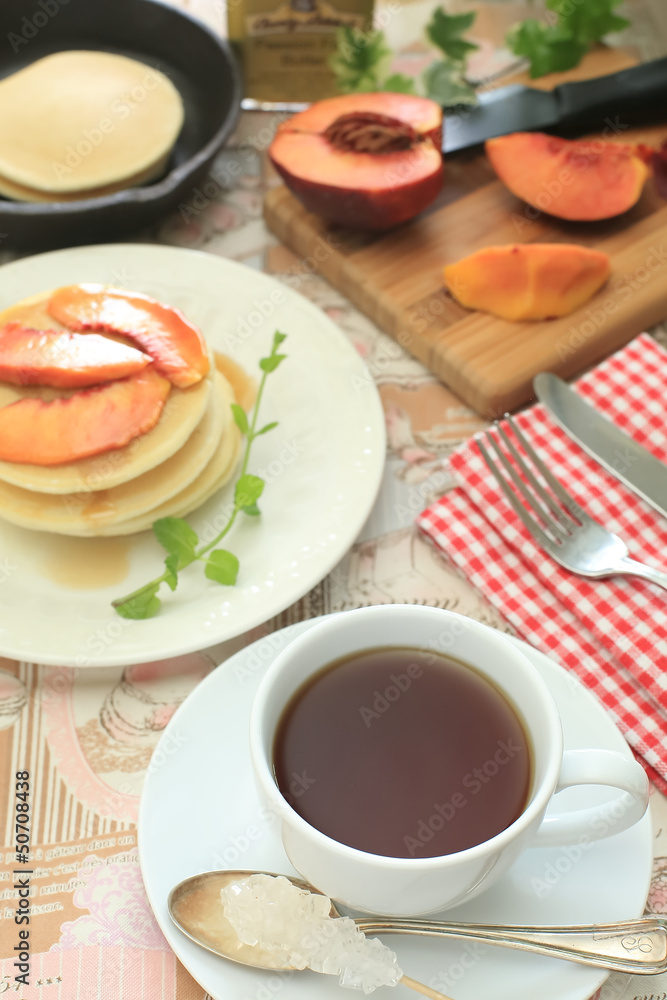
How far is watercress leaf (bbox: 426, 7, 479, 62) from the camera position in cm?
138

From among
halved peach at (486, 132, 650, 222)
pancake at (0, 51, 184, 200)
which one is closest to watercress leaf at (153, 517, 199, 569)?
pancake at (0, 51, 184, 200)

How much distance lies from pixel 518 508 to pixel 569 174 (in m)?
0.57

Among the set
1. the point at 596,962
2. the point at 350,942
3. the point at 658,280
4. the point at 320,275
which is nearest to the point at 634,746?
the point at 596,962

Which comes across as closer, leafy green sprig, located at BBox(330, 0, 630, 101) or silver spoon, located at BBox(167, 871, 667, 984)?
silver spoon, located at BBox(167, 871, 667, 984)

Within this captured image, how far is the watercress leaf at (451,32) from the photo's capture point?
4.51 feet

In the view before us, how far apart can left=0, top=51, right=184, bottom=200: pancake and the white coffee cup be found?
2.69 ft

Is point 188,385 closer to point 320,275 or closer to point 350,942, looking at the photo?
point 320,275

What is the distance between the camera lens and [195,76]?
1368 mm

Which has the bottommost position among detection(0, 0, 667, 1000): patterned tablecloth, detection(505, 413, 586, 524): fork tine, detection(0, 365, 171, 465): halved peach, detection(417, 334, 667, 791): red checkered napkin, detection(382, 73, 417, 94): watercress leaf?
detection(0, 0, 667, 1000): patterned tablecloth

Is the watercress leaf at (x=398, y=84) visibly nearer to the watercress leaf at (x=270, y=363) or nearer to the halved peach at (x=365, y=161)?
the halved peach at (x=365, y=161)

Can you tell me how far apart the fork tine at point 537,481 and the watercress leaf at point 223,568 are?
32cm

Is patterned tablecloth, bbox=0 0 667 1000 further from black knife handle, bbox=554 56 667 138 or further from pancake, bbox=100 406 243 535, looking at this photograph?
black knife handle, bbox=554 56 667 138

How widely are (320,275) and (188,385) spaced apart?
441 millimetres

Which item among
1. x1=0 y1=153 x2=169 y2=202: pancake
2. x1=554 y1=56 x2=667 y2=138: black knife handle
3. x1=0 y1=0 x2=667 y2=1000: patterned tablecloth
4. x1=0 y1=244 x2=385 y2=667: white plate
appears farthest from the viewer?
x1=554 y1=56 x2=667 y2=138: black knife handle
